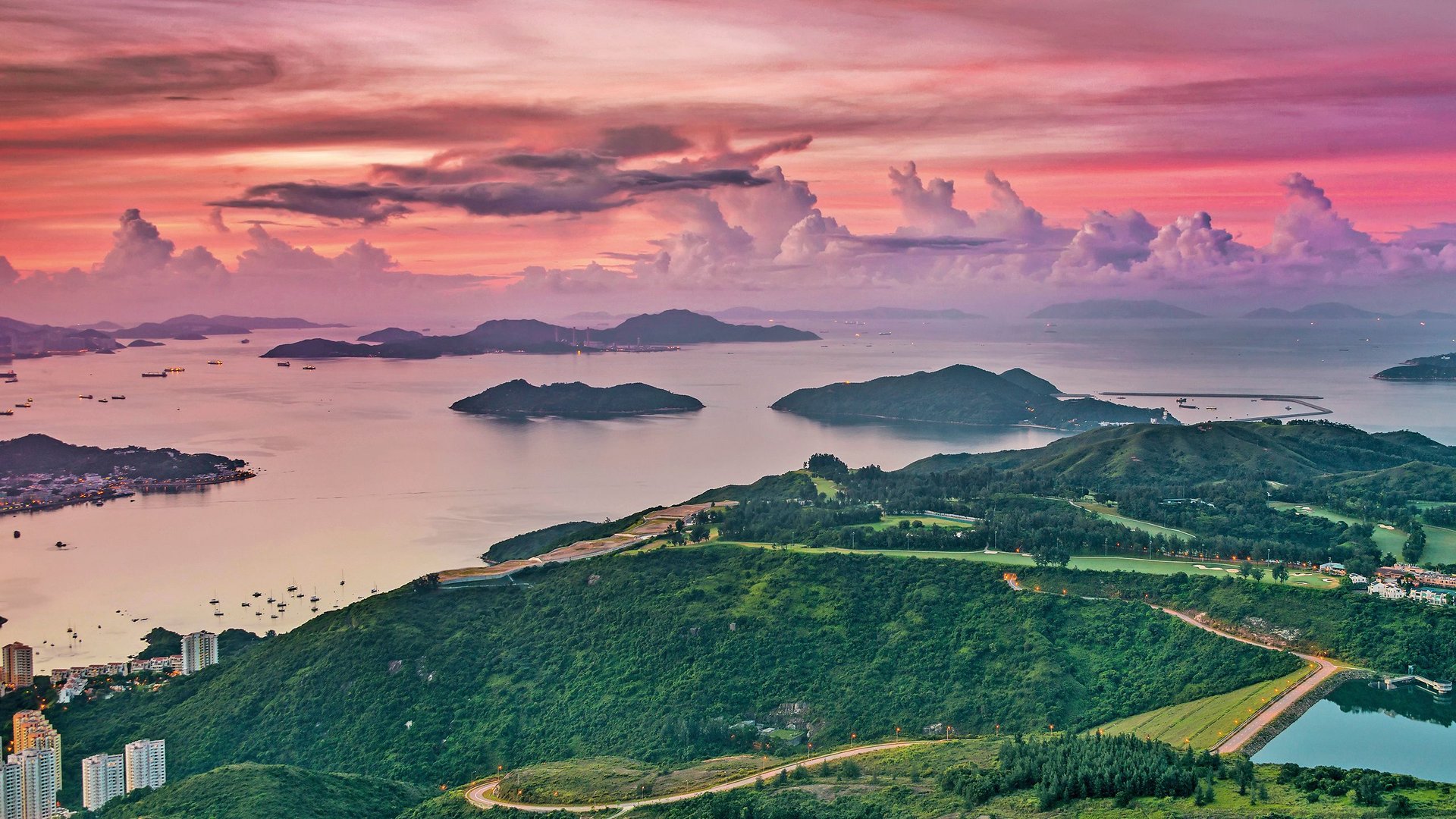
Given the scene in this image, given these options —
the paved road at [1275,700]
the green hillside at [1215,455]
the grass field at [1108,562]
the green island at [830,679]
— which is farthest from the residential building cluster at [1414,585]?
the green hillside at [1215,455]

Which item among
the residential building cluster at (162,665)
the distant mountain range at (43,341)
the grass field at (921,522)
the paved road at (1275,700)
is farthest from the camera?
the distant mountain range at (43,341)

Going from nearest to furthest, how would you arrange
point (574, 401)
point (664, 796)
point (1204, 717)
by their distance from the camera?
point (664, 796) < point (1204, 717) < point (574, 401)

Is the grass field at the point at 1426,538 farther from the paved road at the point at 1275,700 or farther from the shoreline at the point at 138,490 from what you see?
the shoreline at the point at 138,490

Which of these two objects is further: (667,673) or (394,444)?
(394,444)

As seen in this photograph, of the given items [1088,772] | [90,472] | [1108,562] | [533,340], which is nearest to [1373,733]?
[1088,772]

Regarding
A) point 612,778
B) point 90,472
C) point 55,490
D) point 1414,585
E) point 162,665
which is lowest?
point 612,778

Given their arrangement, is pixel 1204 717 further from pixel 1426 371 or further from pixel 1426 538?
pixel 1426 371
